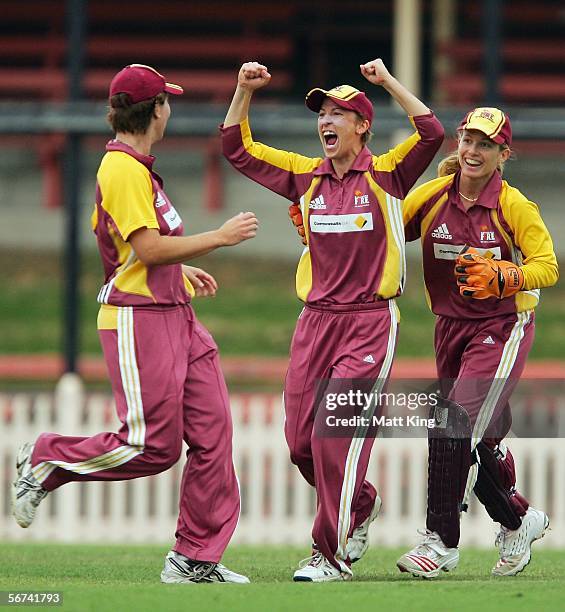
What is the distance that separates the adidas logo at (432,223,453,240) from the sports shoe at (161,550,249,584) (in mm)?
1760

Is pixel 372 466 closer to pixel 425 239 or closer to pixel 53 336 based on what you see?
pixel 425 239

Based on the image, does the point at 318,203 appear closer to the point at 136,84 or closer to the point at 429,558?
the point at 136,84

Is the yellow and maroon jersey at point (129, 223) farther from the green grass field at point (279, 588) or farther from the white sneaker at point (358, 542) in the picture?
the white sneaker at point (358, 542)

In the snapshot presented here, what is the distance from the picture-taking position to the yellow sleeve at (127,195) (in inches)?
232

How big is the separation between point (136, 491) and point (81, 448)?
4579 millimetres

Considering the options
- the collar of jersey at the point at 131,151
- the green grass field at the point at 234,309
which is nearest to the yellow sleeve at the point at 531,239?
the collar of jersey at the point at 131,151

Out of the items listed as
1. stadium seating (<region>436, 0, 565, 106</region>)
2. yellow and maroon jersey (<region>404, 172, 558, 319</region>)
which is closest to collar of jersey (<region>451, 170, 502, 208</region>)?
yellow and maroon jersey (<region>404, 172, 558, 319</region>)

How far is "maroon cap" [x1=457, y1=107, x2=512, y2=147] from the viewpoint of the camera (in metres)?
6.30

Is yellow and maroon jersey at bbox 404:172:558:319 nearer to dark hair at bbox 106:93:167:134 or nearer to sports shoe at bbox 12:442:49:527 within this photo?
dark hair at bbox 106:93:167:134

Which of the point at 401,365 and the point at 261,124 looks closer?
the point at 261,124

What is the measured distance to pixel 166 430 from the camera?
602 cm

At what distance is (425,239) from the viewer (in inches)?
256

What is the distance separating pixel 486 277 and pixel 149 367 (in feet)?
4.89

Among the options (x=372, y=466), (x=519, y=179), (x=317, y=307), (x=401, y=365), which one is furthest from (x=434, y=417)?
(x=519, y=179)
